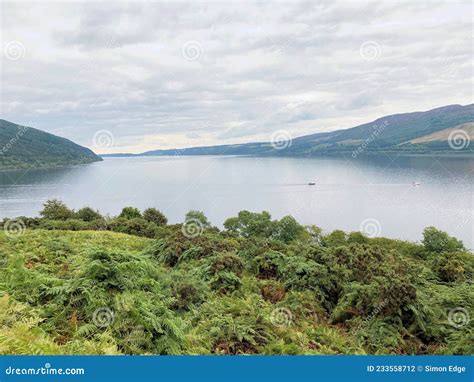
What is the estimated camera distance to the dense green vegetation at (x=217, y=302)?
741 cm

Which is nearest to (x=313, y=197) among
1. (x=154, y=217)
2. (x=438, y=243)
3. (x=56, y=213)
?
(x=438, y=243)

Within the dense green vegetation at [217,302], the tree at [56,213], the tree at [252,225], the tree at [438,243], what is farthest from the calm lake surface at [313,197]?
the dense green vegetation at [217,302]

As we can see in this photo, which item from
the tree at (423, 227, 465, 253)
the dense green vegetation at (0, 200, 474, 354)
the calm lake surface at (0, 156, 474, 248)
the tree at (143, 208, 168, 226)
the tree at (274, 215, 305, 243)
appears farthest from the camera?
the calm lake surface at (0, 156, 474, 248)

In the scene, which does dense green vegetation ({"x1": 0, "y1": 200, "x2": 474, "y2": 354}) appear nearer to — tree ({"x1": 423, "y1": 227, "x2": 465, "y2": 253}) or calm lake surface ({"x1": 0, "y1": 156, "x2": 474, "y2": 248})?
tree ({"x1": 423, "y1": 227, "x2": 465, "y2": 253})

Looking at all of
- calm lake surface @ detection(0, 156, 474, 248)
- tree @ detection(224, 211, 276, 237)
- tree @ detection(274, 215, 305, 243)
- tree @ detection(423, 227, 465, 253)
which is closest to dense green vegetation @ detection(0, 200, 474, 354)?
tree @ detection(423, 227, 465, 253)

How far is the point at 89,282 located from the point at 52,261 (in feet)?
18.6

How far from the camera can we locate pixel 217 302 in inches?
431

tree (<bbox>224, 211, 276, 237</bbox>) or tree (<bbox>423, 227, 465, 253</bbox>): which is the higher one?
tree (<bbox>224, 211, 276, 237</bbox>)

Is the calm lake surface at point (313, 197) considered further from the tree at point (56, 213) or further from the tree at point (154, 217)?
the tree at point (56, 213)

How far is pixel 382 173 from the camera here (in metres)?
174

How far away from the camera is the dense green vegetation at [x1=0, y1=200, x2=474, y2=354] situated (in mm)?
7410

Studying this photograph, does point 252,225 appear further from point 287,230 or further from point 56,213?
point 56,213

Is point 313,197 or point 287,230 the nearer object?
point 287,230

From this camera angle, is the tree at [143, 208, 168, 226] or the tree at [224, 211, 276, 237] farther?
the tree at [224, 211, 276, 237]
